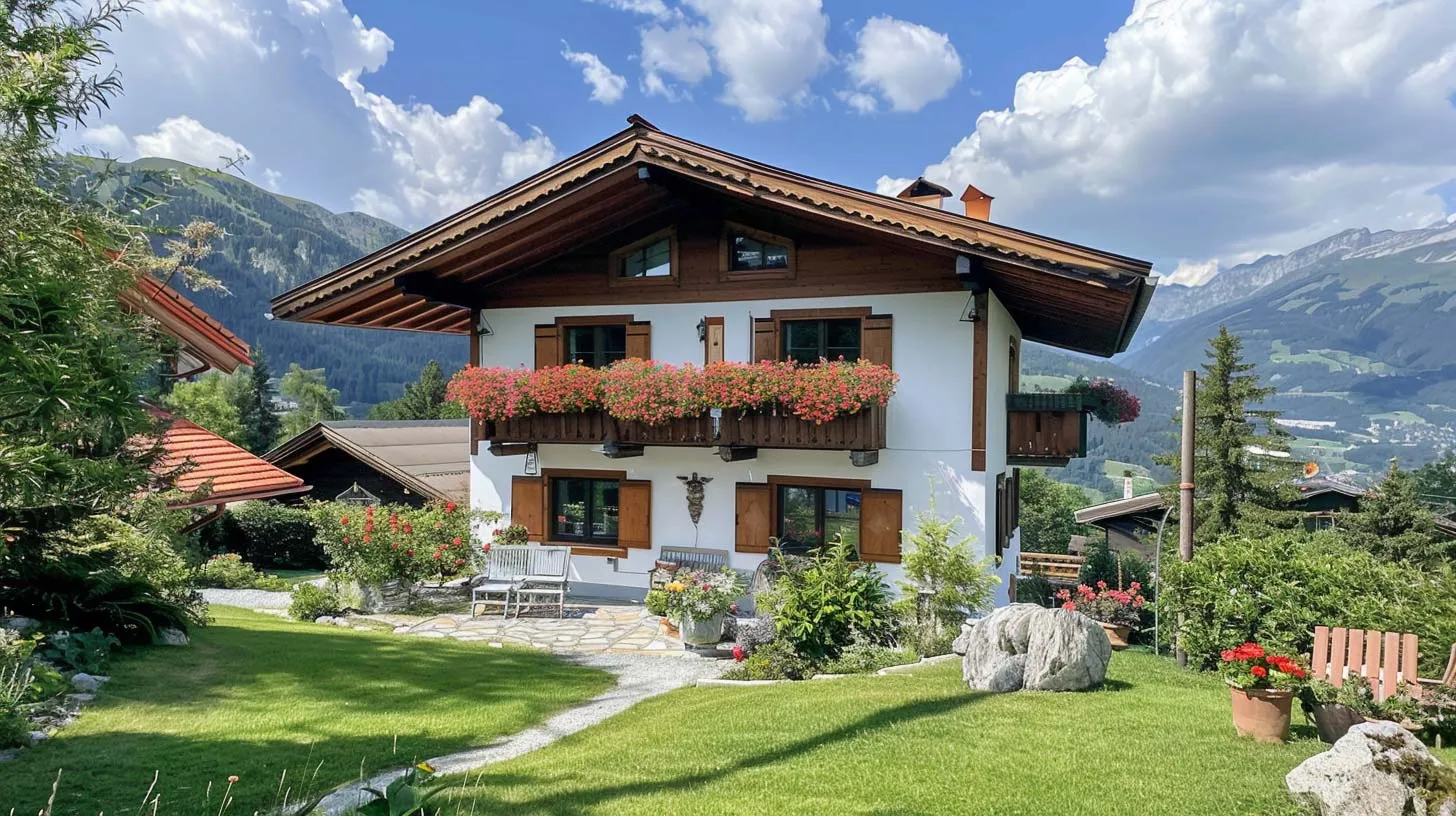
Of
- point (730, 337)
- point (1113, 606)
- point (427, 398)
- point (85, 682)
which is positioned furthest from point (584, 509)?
point (427, 398)

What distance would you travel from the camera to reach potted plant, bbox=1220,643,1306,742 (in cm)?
596

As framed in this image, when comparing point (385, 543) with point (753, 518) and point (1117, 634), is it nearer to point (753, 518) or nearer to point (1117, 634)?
point (753, 518)

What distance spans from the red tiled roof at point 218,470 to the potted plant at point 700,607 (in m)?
5.71

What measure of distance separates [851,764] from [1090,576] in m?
22.8

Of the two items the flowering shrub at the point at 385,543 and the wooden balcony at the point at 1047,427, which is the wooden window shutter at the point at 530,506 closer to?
the flowering shrub at the point at 385,543

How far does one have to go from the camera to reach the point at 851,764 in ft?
18.2


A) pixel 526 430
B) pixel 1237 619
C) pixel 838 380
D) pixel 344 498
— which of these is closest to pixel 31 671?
pixel 526 430

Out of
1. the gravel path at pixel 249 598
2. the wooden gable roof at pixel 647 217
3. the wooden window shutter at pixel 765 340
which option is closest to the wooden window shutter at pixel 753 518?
the wooden window shutter at pixel 765 340

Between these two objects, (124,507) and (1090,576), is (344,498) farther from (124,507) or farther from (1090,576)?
(1090,576)

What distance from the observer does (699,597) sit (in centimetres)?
1088

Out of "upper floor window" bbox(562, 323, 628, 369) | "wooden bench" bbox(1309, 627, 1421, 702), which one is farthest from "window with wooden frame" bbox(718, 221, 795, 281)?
"wooden bench" bbox(1309, 627, 1421, 702)

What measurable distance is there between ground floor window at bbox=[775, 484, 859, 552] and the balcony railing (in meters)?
1.27

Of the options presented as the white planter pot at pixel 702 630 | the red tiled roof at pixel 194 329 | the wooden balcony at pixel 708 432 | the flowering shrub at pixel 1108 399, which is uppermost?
the red tiled roof at pixel 194 329

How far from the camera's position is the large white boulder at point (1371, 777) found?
431 centimetres
